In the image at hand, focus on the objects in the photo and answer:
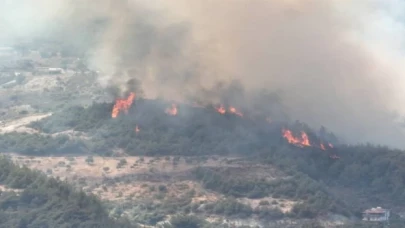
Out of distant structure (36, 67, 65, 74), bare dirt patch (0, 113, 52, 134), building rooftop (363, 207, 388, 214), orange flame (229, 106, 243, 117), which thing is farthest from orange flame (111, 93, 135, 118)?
distant structure (36, 67, 65, 74)

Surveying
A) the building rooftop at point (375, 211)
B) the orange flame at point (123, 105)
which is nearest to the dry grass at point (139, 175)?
the building rooftop at point (375, 211)

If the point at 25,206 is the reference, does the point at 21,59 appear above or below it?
above

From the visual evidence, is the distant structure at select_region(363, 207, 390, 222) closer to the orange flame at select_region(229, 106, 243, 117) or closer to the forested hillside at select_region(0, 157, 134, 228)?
the orange flame at select_region(229, 106, 243, 117)

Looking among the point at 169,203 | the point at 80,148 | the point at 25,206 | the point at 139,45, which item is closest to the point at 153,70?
the point at 139,45

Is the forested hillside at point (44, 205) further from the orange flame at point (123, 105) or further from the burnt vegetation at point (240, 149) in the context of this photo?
the orange flame at point (123, 105)

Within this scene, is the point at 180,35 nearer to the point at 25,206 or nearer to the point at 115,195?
the point at 115,195

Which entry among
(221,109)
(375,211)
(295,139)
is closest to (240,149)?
(295,139)
